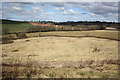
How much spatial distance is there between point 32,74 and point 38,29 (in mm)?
37061

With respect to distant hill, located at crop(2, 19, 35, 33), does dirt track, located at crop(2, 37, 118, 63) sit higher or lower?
lower

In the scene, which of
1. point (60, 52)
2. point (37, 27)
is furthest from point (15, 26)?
point (60, 52)

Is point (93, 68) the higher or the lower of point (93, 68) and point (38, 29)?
the lower

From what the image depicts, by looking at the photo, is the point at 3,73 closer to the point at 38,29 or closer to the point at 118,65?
the point at 118,65

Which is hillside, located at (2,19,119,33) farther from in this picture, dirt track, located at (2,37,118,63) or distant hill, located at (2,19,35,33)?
dirt track, located at (2,37,118,63)

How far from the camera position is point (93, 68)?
744 cm

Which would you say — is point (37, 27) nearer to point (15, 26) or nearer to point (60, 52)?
point (15, 26)

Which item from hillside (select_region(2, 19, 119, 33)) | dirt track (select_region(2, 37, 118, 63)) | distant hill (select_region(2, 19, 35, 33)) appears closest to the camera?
dirt track (select_region(2, 37, 118, 63))

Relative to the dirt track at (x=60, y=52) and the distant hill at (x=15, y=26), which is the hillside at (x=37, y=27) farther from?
the dirt track at (x=60, y=52)

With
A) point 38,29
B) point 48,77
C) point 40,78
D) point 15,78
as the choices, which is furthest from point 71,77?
point 38,29

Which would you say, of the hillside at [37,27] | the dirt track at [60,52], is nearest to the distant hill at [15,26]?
the hillside at [37,27]

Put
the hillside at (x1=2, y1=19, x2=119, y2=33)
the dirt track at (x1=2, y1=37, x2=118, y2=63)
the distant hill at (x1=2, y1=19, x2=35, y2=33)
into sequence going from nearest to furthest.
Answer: the dirt track at (x1=2, y1=37, x2=118, y2=63)
the distant hill at (x1=2, y1=19, x2=35, y2=33)
the hillside at (x1=2, y1=19, x2=119, y2=33)

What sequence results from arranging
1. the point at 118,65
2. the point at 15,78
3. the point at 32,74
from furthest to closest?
the point at 118,65, the point at 32,74, the point at 15,78

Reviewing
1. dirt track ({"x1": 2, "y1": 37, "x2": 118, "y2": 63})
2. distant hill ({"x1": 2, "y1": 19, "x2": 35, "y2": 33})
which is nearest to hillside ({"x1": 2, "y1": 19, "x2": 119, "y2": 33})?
distant hill ({"x1": 2, "y1": 19, "x2": 35, "y2": 33})
